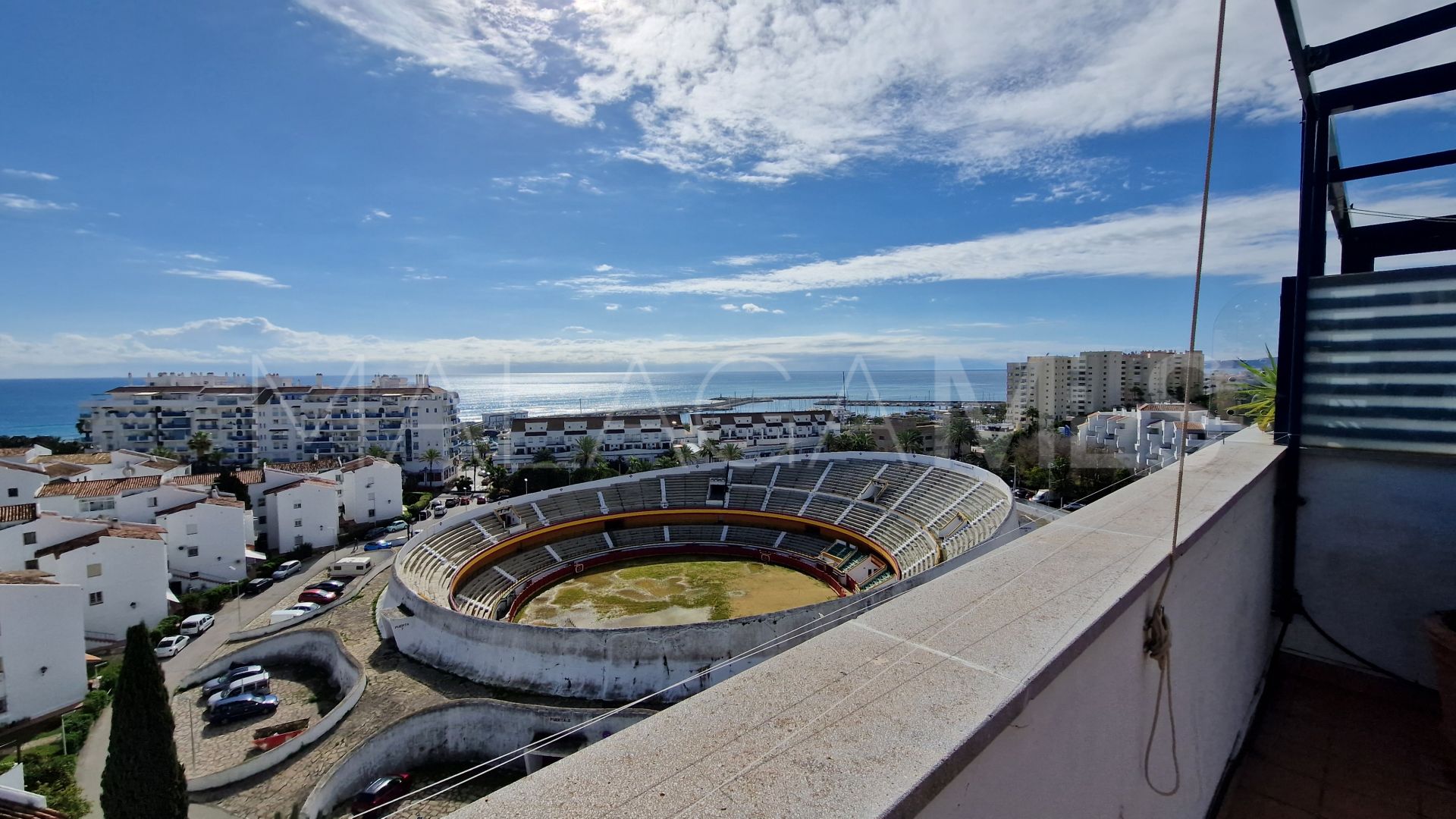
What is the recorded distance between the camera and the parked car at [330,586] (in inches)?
663

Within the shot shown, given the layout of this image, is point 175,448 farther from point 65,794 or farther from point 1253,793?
point 1253,793

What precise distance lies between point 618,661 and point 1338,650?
9.30 metres

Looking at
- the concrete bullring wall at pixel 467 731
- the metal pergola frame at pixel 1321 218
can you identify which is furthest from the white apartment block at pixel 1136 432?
the concrete bullring wall at pixel 467 731

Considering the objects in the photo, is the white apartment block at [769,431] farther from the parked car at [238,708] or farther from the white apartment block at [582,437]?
the parked car at [238,708]

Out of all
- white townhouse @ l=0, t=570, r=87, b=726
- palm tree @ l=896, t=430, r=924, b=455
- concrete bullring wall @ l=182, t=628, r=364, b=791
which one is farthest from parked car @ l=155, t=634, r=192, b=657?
palm tree @ l=896, t=430, r=924, b=455

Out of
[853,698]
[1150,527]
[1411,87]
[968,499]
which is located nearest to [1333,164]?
[1411,87]

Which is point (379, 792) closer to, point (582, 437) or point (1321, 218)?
point (1321, 218)

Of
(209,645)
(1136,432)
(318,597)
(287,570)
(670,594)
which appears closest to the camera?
(209,645)

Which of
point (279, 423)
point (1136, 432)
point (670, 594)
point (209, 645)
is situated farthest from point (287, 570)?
point (1136, 432)

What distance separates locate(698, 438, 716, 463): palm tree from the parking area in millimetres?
21148

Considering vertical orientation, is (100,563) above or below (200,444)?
below

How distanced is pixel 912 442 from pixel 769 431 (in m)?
9.32

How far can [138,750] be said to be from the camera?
295 inches

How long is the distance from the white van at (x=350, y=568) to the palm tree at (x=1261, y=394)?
20281mm
